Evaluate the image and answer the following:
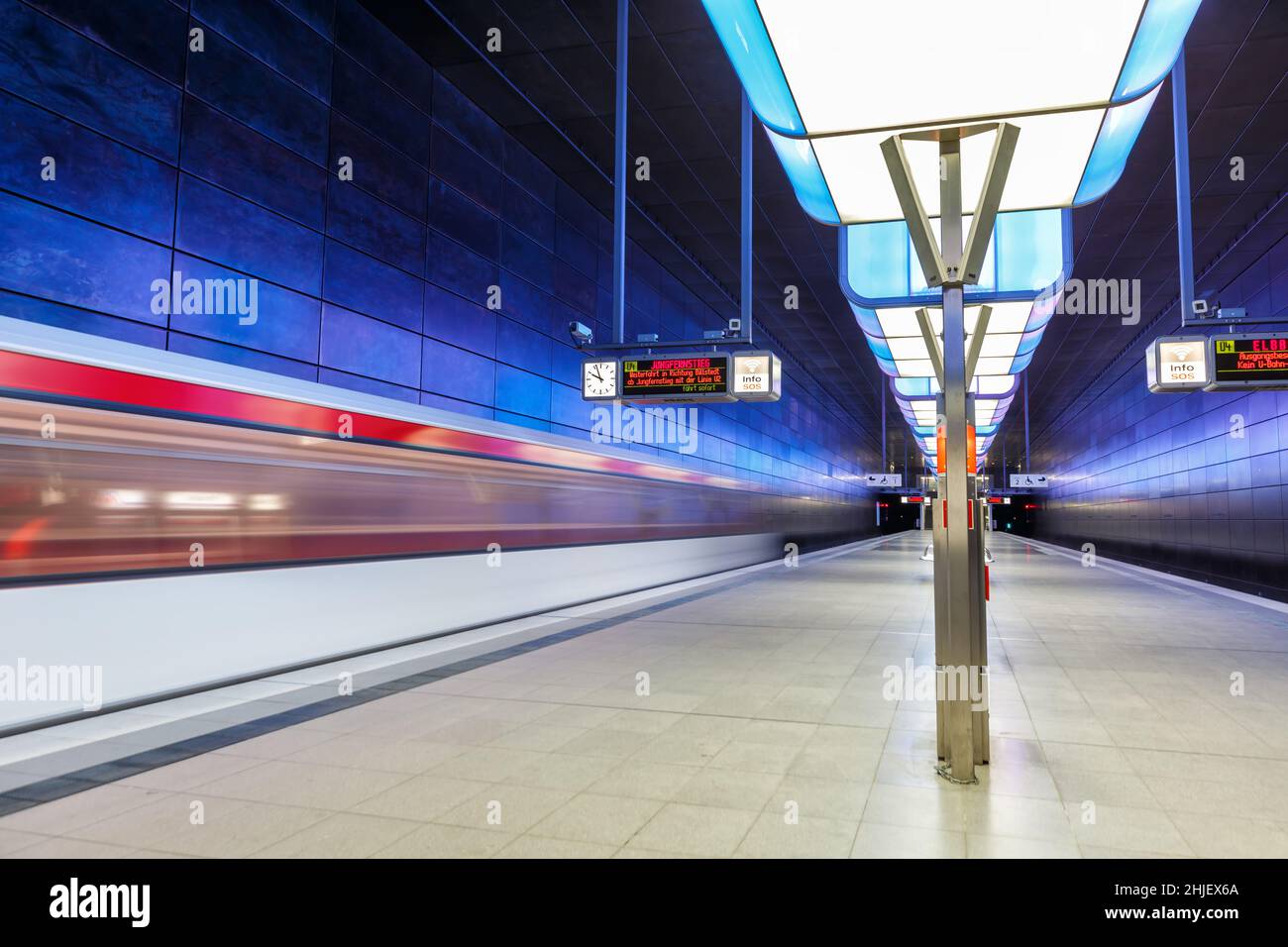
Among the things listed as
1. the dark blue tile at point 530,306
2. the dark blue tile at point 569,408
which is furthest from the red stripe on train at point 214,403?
the dark blue tile at point 530,306

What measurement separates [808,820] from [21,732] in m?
4.23

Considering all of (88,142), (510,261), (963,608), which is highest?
(510,261)

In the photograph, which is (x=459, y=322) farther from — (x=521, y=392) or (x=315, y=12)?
(x=315, y=12)

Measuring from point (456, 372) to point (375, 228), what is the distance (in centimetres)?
180

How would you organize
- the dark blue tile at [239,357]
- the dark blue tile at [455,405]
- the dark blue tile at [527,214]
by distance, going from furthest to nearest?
the dark blue tile at [527,214], the dark blue tile at [455,405], the dark blue tile at [239,357]

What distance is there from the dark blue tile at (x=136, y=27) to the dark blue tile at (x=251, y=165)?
294 millimetres

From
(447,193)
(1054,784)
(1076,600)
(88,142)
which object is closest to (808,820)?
(1054,784)

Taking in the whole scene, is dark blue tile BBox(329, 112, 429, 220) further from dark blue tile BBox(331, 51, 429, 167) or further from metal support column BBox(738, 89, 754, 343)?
metal support column BBox(738, 89, 754, 343)

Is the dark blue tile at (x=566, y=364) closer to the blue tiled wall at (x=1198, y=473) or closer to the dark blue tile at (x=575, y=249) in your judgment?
the dark blue tile at (x=575, y=249)

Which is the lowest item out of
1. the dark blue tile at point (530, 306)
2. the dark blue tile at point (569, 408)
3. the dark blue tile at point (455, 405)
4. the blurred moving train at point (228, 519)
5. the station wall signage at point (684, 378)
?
the blurred moving train at point (228, 519)

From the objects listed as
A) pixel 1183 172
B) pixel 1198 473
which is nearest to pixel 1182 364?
pixel 1183 172

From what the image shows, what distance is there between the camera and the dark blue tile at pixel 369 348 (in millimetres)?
6895

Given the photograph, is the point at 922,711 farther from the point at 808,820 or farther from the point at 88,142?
the point at 88,142

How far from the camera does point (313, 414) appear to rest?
625cm
